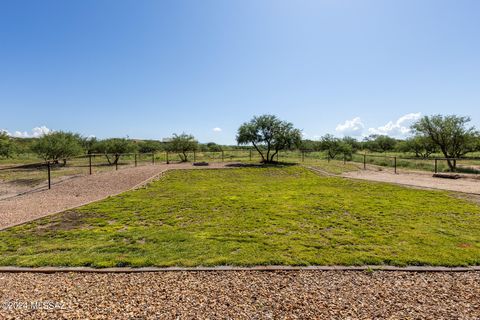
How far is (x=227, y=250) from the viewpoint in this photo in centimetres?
457

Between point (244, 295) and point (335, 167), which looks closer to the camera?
point (244, 295)

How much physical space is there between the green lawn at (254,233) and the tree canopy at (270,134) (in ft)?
48.8

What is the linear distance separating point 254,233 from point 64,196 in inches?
363

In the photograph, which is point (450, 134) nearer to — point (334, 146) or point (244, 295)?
point (334, 146)

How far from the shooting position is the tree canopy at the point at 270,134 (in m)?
23.9

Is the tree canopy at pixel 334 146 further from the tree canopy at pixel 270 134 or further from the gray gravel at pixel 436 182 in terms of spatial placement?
the gray gravel at pixel 436 182

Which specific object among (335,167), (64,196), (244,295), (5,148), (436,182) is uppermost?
(5,148)

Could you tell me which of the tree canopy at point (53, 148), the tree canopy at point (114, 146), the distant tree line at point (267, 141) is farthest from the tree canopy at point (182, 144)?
the tree canopy at point (53, 148)

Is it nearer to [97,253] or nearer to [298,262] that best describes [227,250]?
[298,262]

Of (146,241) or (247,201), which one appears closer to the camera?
(146,241)

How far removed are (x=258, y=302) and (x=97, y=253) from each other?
331cm

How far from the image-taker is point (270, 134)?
24391mm

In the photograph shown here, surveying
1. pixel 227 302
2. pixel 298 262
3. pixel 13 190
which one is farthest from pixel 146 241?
pixel 13 190

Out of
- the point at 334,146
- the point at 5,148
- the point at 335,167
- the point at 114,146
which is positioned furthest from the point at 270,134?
the point at 5,148
